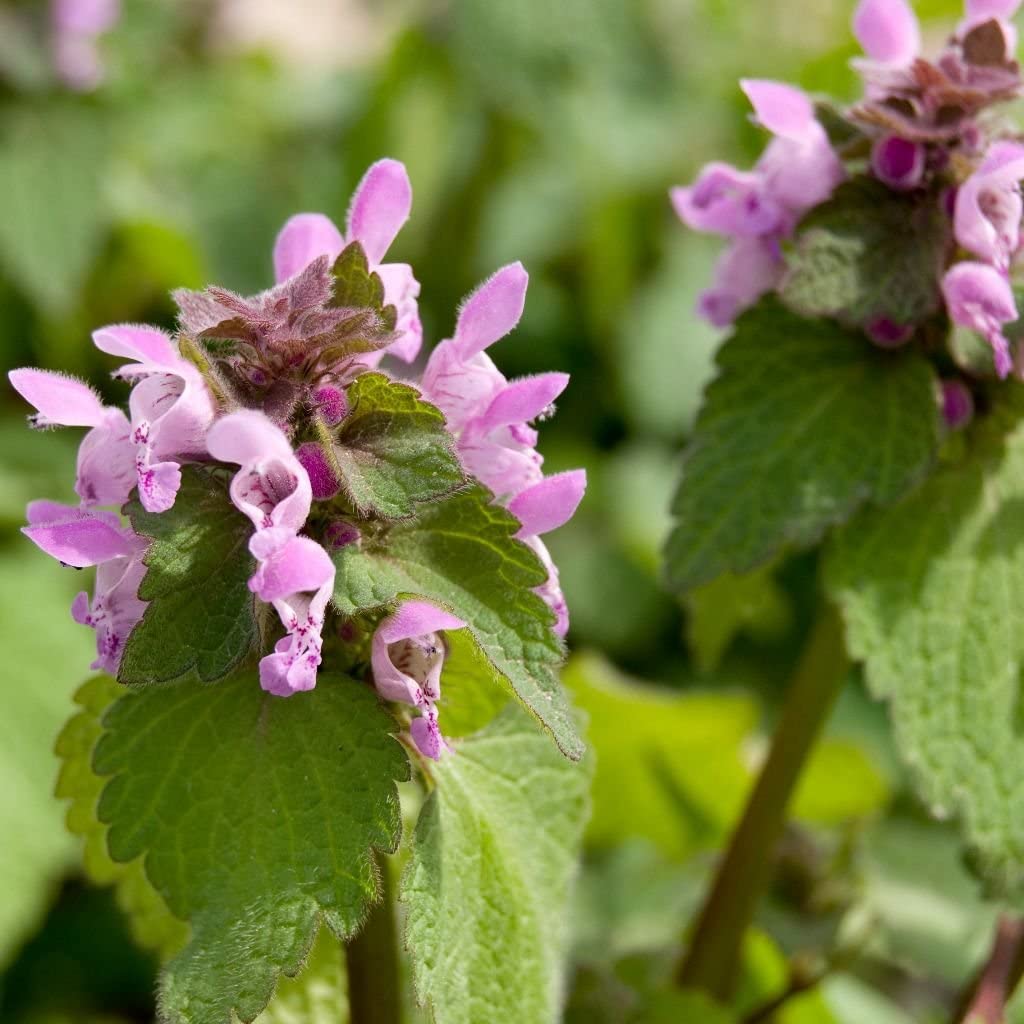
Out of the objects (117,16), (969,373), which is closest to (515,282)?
(969,373)

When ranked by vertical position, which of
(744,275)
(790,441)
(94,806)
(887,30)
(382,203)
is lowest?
(94,806)

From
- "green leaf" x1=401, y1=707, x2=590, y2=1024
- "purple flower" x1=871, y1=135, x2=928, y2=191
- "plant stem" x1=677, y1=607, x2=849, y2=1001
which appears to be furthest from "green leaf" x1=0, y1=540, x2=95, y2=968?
"purple flower" x1=871, y1=135, x2=928, y2=191

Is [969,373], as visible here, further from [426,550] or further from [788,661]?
[788,661]

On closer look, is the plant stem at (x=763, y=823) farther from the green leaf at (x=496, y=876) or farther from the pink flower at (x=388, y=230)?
the pink flower at (x=388, y=230)

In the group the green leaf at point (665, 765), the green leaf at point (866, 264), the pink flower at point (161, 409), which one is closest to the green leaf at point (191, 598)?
the pink flower at point (161, 409)

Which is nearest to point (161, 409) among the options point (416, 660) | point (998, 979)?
point (416, 660)

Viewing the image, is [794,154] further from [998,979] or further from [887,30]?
[998,979]
